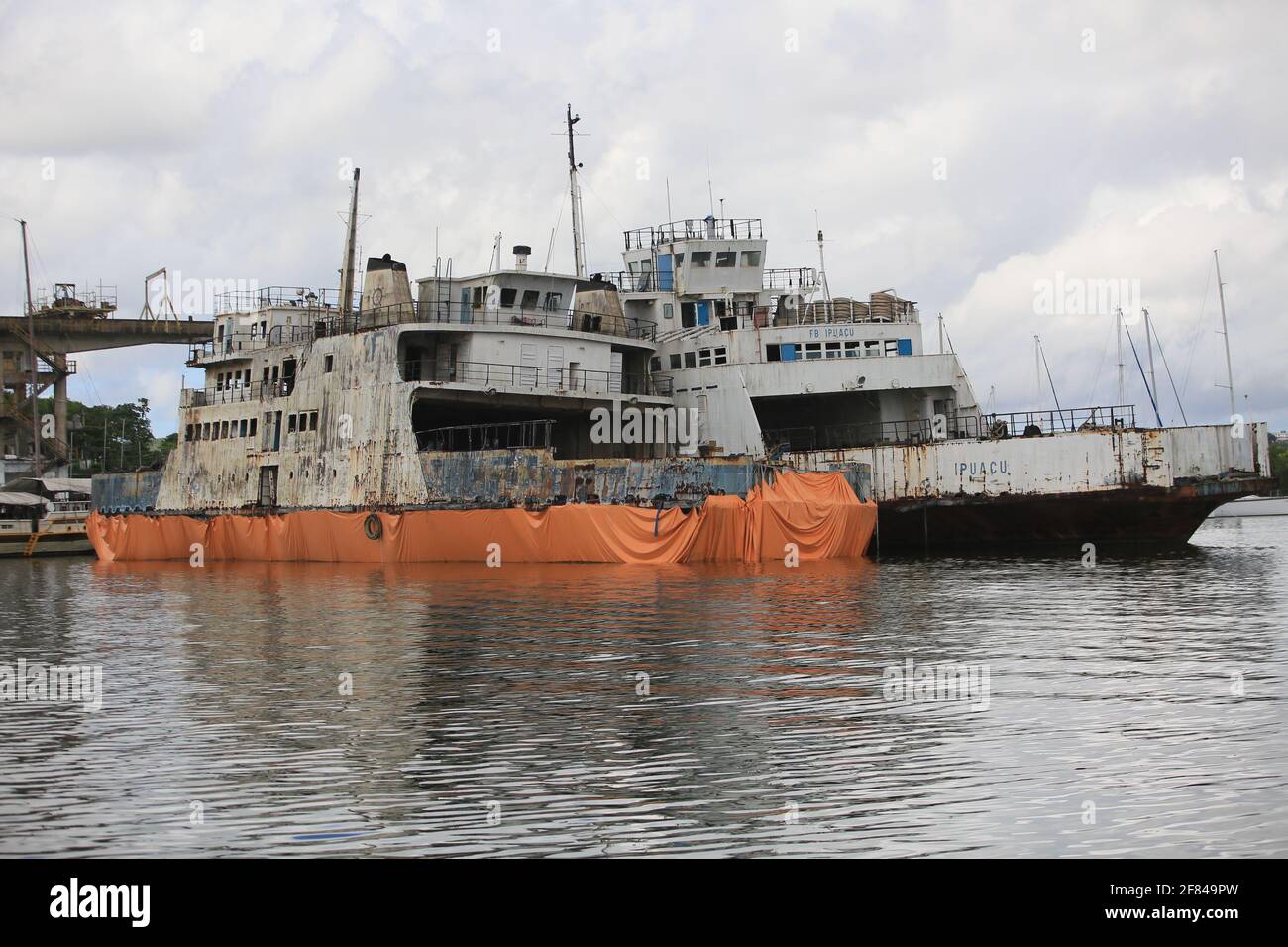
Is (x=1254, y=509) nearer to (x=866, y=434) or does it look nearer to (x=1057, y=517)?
(x=866, y=434)

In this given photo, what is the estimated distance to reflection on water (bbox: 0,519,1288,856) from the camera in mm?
6988

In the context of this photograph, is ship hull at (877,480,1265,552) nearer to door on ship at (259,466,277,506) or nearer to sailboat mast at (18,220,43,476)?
door on ship at (259,466,277,506)

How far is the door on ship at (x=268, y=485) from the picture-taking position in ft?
125

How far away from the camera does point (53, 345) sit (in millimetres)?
60156

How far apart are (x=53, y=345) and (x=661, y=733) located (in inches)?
2318

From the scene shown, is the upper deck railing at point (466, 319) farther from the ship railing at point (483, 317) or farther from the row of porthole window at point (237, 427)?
the row of porthole window at point (237, 427)

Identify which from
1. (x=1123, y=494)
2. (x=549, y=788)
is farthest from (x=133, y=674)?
(x=1123, y=494)

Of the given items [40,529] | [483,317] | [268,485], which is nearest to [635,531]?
[483,317]

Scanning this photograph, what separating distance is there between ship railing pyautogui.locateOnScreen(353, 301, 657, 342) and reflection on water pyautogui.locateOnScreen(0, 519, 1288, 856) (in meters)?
16.5

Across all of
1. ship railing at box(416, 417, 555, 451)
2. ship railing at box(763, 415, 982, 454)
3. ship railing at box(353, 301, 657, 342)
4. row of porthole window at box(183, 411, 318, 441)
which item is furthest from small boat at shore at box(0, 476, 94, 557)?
ship railing at box(763, 415, 982, 454)

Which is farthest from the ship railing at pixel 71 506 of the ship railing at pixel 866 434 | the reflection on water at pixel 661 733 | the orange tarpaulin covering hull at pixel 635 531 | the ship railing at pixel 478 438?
the reflection on water at pixel 661 733

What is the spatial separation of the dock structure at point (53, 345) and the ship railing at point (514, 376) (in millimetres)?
29448
